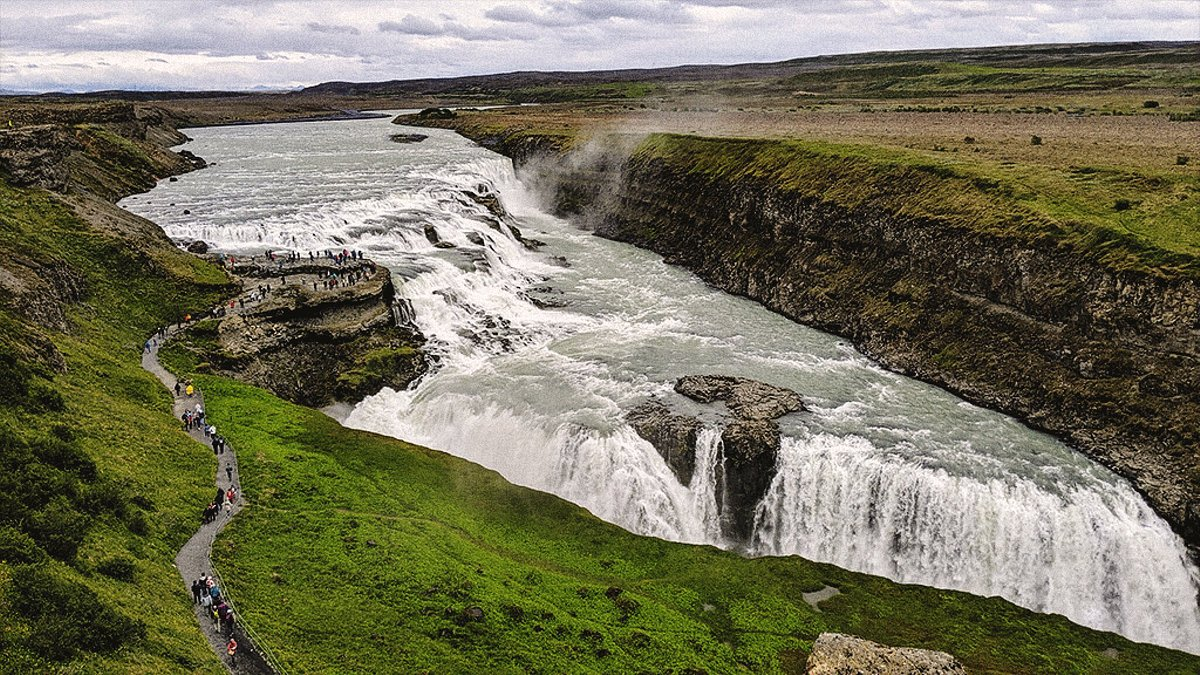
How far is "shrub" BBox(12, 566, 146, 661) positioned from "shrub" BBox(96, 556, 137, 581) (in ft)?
8.57

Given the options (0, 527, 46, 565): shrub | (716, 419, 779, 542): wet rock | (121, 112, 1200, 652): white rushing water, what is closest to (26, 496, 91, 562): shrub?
(0, 527, 46, 565): shrub

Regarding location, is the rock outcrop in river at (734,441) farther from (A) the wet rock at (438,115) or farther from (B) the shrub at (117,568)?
(A) the wet rock at (438,115)

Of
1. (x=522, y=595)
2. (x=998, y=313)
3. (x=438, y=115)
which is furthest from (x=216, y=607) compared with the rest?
(x=438, y=115)

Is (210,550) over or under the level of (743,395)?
under

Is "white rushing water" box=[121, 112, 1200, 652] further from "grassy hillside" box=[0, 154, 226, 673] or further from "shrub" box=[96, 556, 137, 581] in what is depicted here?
"shrub" box=[96, 556, 137, 581]

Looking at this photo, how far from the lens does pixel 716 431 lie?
40.2 meters

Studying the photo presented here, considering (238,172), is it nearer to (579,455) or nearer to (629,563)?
(579,455)

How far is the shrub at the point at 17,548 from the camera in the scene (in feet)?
72.8

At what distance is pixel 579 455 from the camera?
134 feet

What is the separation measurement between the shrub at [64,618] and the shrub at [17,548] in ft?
2.42

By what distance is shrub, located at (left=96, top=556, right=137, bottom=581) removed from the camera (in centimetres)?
2500

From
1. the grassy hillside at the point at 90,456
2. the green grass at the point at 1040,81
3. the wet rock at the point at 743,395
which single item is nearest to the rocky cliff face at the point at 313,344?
the grassy hillside at the point at 90,456

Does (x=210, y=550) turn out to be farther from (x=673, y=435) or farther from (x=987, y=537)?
(x=987, y=537)

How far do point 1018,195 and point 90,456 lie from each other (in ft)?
182
